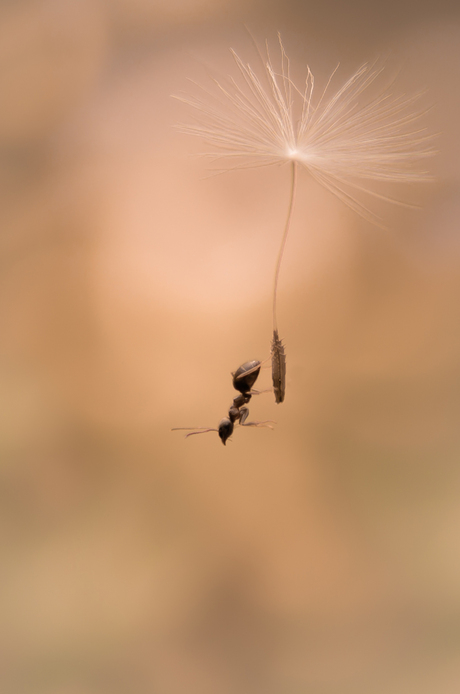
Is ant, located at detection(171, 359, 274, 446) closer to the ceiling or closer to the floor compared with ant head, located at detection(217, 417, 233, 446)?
closer to the ceiling

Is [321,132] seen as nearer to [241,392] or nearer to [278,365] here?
[278,365]

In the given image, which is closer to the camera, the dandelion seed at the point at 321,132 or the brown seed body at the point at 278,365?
the brown seed body at the point at 278,365

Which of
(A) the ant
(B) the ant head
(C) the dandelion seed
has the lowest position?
(B) the ant head

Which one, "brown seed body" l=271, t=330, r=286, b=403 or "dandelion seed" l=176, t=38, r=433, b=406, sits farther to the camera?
"dandelion seed" l=176, t=38, r=433, b=406

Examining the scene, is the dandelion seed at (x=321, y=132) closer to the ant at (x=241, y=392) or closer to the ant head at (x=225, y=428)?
the ant at (x=241, y=392)

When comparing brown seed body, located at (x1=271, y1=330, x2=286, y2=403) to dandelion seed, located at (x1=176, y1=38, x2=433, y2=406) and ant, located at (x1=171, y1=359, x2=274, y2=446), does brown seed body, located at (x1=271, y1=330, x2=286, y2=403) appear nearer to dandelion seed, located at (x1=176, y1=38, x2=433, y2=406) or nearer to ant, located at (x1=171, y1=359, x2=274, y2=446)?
ant, located at (x1=171, y1=359, x2=274, y2=446)

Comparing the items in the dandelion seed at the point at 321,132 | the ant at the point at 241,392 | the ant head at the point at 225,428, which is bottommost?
the ant head at the point at 225,428

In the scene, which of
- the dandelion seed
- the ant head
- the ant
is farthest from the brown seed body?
the dandelion seed

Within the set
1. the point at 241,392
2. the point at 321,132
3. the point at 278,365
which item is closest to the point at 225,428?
the point at 241,392

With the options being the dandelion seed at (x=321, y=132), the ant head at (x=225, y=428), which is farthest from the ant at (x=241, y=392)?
the dandelion seed at (x=321, y=132)
